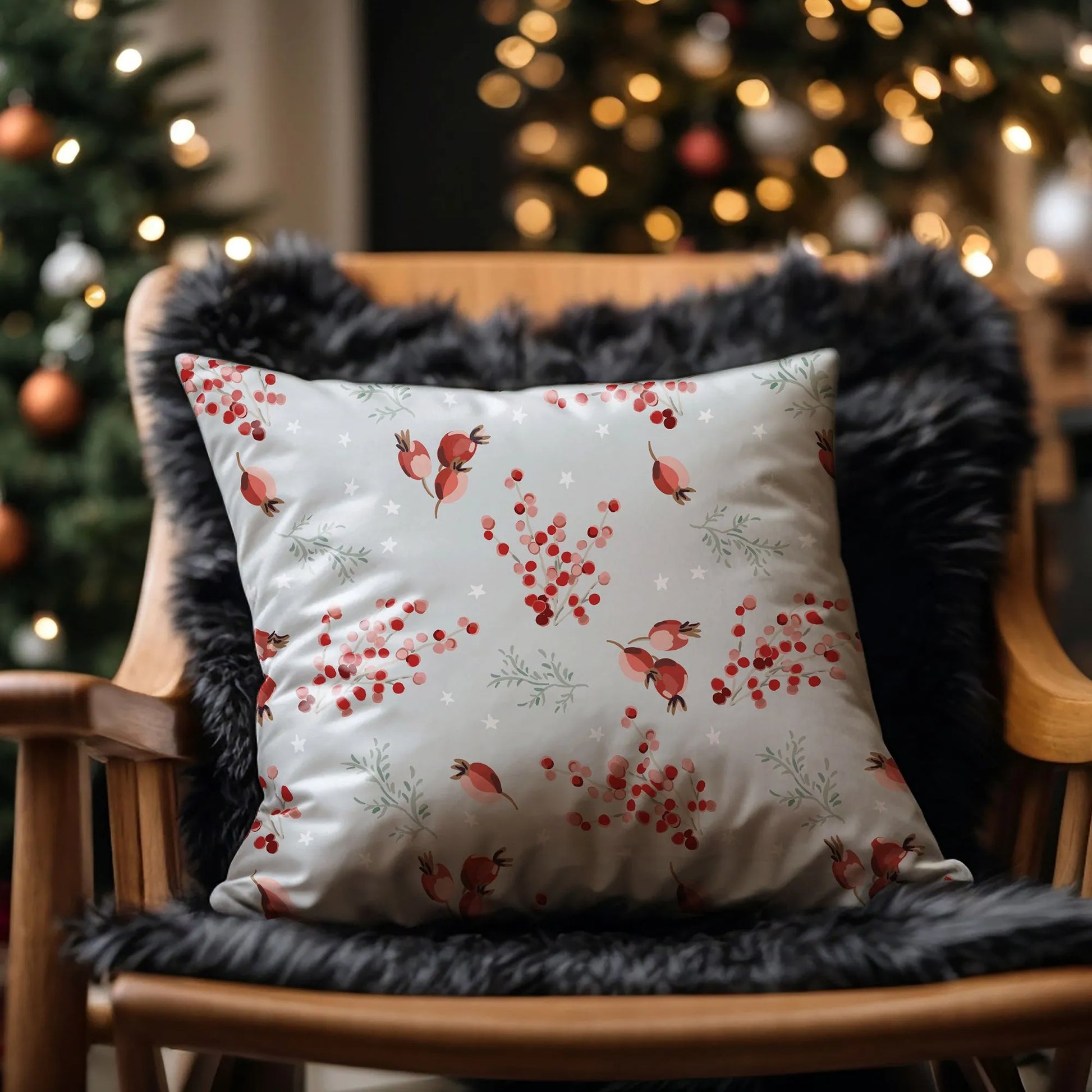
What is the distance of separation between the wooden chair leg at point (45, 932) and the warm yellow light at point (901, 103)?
1.51m

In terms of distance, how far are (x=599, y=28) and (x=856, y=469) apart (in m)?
1.14

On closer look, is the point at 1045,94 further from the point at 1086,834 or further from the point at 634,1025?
the point at 634,1025

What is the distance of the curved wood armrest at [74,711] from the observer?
0.49m

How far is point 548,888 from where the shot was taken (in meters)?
0.59

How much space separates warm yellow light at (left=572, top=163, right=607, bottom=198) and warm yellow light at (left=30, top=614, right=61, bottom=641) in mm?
976

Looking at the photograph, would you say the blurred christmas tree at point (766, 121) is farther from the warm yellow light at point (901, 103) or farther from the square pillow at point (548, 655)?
the square pillow at point (548, 655)

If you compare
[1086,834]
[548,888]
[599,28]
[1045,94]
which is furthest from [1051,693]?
Answer: [599,28]

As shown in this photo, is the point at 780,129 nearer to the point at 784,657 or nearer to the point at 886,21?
the point at 886,21

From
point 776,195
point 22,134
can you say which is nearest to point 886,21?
point 776,195

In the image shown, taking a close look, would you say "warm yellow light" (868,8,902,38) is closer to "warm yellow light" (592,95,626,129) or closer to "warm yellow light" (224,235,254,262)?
"warm yellow light" (592,95,626,129)

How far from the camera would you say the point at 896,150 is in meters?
1.58

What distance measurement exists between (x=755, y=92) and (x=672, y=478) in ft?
3.87

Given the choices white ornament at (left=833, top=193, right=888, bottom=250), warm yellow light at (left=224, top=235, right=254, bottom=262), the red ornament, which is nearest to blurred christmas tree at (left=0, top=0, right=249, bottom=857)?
warm yellow light at (left=224, top=235, right=254, bottom=262)

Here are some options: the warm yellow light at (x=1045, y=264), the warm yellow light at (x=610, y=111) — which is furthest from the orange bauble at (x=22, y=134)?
the warm yellow light at (x=1045, y=264)
